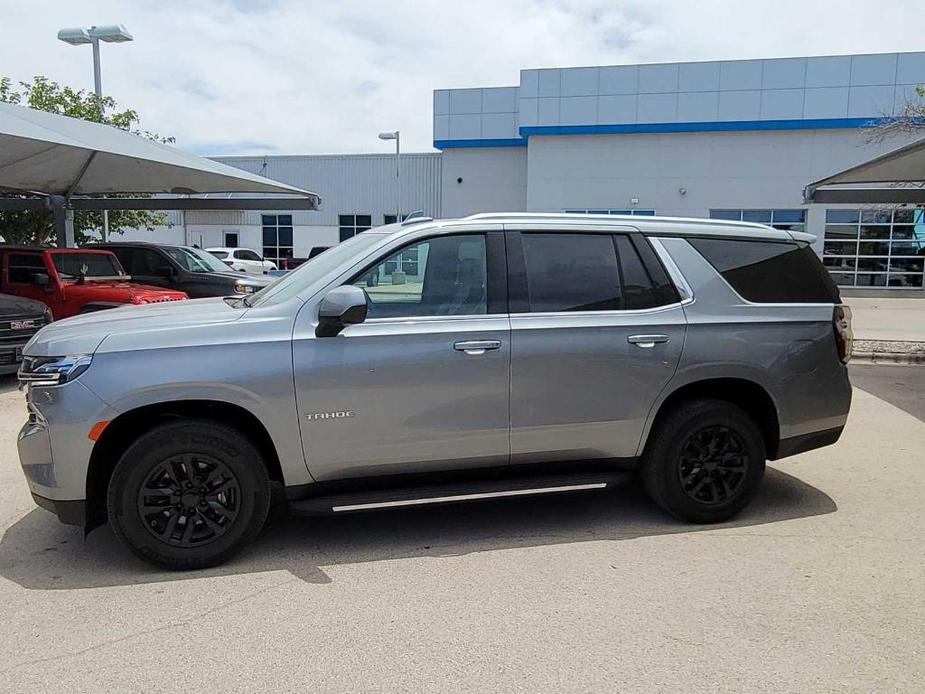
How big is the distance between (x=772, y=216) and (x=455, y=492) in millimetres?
30088

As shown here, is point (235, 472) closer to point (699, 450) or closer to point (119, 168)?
point (699, 450)

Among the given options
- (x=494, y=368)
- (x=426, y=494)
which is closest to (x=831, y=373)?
(x=494, y=368)

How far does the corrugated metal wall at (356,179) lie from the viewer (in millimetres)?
36969

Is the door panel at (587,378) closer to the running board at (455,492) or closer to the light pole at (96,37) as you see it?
the running board at (455,492)

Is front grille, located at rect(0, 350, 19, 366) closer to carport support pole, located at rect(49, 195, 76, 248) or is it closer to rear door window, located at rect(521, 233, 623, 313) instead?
rear door window, located at rect(521, 233, 623, 313)

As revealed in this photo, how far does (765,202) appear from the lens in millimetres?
30062

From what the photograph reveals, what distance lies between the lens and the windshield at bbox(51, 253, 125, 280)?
37.3ft

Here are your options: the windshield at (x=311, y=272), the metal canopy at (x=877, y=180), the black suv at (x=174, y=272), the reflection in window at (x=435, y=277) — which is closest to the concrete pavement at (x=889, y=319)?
the metal canopy at (x=877, y=180)

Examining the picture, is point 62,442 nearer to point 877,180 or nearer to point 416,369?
point 416,369

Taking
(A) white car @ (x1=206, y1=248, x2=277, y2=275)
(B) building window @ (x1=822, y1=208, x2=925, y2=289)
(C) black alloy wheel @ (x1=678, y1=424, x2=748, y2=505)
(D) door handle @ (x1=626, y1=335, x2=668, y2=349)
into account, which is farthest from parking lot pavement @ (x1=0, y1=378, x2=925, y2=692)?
(B) building window @ (x1=822, y1=208, x2=925, y2=289)

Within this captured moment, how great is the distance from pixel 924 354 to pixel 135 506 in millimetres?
12376

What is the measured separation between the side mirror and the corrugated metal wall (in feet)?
109

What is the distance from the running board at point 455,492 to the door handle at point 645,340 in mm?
815

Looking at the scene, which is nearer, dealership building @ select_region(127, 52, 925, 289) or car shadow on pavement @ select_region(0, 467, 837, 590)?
car shadow on pavement @ select_region(0, 467, 837, 590)
